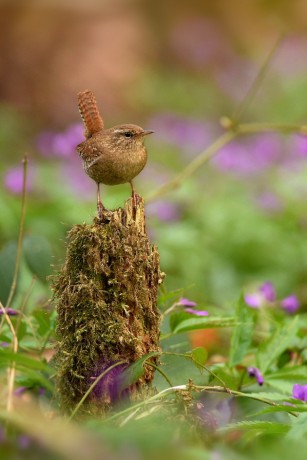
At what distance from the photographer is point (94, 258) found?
8.86 ft

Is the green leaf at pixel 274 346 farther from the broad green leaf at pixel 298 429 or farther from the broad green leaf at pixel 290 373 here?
the broad green leaf at pixel 298 429

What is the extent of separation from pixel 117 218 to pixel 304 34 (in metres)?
14.3

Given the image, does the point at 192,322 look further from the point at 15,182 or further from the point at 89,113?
the point at 15,182

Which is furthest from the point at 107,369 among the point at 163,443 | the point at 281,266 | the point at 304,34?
the point at 304,34

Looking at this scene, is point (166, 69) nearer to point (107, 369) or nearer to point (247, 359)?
point (247, 359)

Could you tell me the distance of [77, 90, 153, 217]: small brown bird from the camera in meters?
3.34

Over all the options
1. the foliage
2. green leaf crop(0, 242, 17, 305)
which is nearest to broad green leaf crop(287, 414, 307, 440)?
the foliage

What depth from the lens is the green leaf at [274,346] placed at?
3.37 metres

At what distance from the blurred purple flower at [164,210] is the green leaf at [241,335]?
445cm

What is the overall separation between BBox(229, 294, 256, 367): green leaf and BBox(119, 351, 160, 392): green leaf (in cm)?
80

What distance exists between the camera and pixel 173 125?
11492 mm

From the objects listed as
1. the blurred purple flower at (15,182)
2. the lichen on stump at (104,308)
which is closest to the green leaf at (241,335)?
the lichen on stump at (104,308)

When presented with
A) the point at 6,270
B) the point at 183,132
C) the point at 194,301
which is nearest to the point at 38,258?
the point at 6,270

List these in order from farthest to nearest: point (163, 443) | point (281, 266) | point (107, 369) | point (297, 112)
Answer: point (297, 112), point (281, 266), point (107, 369), point (163, 443)
